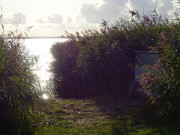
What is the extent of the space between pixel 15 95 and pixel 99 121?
2.18m

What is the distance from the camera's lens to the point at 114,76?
30.5 ft

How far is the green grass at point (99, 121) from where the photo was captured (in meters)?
5.37

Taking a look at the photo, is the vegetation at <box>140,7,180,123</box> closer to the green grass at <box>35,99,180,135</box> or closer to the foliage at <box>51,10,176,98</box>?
the green grass at <box>35,99,180,135</box>

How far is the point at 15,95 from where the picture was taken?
5.28 m

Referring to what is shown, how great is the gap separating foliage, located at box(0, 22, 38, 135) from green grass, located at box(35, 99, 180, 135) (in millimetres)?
435

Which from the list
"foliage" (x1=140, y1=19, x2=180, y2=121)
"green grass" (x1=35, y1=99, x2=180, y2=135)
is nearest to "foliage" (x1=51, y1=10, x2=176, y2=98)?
"green grass" (x1=35, y1=99, x2=180, y2=135)

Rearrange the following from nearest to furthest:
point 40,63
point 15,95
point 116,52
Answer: point 15,95 < point 116,52 < point 40,63

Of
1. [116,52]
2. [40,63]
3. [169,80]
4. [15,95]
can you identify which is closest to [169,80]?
[169,80]

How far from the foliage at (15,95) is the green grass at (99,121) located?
0.43 metres

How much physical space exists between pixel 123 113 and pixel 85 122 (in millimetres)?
1194

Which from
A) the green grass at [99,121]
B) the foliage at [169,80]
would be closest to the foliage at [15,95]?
the green grass at [99,121]

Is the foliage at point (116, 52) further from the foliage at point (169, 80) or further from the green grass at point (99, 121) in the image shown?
the foliage at point (169, 80)

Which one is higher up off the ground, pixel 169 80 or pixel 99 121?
pixel 169 80

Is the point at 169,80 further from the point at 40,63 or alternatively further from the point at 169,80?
the point at 40,63
